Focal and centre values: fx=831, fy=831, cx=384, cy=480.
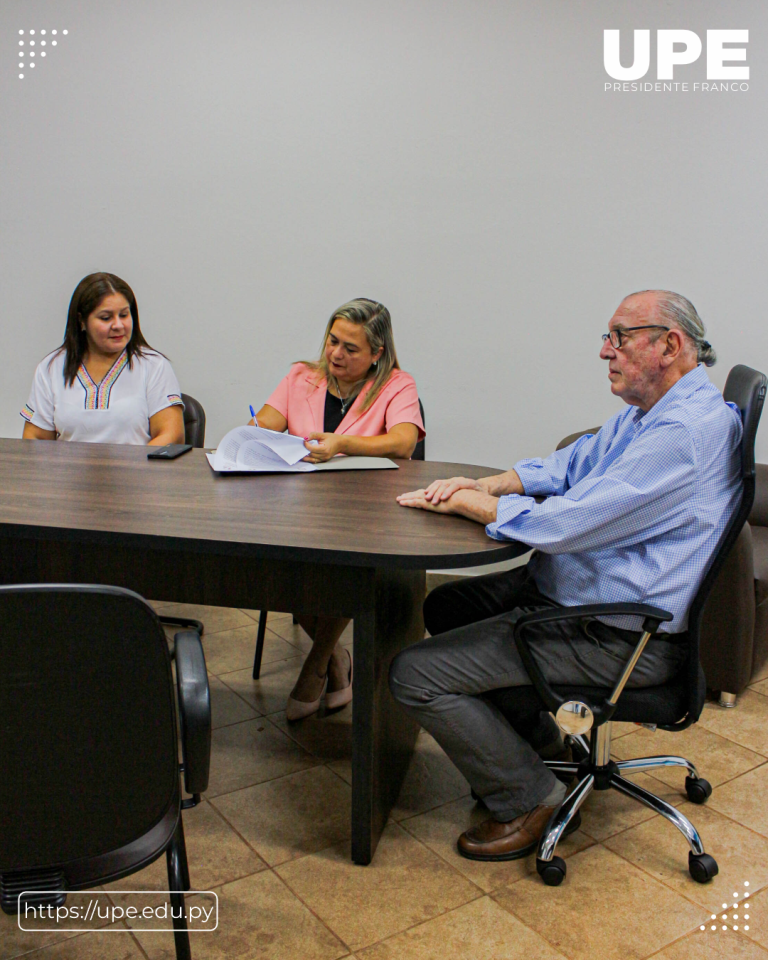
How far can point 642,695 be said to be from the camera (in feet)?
5.99

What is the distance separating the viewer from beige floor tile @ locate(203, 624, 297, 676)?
3043 millimetres

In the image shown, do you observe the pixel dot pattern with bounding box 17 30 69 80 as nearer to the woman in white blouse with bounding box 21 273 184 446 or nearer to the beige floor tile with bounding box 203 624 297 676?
the woman in white blouse with bounding box 21 273 184 446

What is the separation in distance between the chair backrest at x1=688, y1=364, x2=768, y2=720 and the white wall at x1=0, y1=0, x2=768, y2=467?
193 cm

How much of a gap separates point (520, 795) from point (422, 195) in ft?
8.87

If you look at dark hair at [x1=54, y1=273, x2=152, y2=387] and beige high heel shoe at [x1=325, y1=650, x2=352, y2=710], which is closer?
beige high heel shoe at [x1=325, y1=650, x2=352, y2=710]

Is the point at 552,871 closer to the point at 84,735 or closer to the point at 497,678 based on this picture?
the point at 497,678

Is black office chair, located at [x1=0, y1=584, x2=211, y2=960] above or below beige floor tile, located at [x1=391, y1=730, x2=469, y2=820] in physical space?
above

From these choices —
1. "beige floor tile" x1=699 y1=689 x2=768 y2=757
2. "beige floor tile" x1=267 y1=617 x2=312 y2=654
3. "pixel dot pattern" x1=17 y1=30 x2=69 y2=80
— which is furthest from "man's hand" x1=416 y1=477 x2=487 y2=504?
"pixel dot pattern" x1=17 y1=30 x2=69 y2=80

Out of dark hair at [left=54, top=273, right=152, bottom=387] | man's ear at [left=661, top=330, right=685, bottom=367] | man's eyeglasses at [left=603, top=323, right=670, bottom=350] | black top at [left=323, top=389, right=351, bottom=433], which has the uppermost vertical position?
dark hair at [left=54, top=273, right=152, bottom=387]

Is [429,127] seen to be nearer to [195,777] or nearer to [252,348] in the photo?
[252,348]

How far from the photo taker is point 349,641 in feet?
10.8

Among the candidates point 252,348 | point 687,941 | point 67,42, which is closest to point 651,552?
point 687,941

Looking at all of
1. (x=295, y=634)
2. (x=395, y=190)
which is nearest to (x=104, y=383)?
(x=295, y=634)

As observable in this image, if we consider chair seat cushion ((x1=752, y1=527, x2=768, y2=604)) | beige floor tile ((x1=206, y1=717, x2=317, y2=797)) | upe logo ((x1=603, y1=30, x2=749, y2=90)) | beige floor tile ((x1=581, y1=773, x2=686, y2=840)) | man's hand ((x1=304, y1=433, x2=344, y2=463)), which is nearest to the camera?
beige floor tile ((x1=581, y1=773, x2=686, y2=840))
